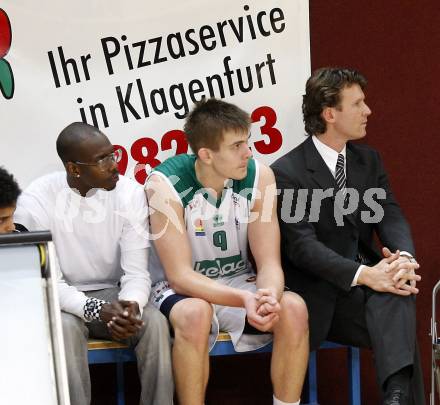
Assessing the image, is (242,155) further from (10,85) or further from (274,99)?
(10,85)

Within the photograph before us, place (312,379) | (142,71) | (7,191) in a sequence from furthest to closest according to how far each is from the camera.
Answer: (142,71)
(312,379)
(7,191)

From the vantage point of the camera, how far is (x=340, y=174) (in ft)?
14.0

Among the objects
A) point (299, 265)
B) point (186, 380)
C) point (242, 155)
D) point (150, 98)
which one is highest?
point (150, 98)

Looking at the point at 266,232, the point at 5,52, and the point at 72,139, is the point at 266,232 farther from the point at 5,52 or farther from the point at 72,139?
the point at 5,52

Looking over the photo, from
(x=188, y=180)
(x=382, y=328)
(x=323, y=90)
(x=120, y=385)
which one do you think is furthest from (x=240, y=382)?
(x=323, y=90)

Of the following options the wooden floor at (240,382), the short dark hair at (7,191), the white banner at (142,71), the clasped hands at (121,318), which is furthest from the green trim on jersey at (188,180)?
the wooden floor at (240,382)

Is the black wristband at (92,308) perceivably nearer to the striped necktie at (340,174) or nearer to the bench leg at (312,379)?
the bench leg at (312,379)

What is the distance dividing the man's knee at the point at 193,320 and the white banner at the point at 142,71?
1007 mm

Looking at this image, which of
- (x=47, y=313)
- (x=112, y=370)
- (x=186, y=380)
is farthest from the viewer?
(x=112, y=370)

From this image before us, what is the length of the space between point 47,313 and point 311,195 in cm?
197

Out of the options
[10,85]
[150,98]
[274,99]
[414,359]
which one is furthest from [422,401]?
[10,85]

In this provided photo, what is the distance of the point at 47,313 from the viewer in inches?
99.7

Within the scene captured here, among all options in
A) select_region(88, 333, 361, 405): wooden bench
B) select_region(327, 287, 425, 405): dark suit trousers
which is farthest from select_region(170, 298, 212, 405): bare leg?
select_region(327, 287, 425, 405): dark suit trousers

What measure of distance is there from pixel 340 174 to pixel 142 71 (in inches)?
47.6
